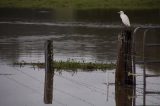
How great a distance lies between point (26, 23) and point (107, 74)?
22719mm

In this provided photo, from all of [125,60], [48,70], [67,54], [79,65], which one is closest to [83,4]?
[67,54]

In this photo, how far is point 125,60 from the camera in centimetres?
1434

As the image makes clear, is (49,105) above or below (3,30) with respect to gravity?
below

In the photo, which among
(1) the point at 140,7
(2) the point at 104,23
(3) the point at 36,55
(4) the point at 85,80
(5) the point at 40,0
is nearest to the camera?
(4) the point at 85,80

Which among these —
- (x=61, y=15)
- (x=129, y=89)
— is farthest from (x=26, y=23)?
(x=129, y=89)

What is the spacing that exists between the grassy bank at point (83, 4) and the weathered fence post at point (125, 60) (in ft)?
129

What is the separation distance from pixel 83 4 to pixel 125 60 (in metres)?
42.1

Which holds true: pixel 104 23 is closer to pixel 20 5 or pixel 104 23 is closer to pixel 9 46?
pixel 9 46

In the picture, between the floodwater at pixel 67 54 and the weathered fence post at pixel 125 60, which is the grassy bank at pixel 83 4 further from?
the weathered fence post at pixel 125 60

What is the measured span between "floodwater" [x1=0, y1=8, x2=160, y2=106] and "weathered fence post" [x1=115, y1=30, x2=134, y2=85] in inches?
14.9

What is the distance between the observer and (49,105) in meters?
12.8

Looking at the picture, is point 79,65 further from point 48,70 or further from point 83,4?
point 83,4

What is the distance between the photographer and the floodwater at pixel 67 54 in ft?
44.7

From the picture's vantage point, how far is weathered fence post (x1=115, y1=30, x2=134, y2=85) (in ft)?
46.5
